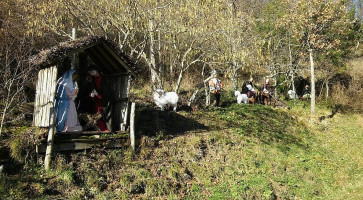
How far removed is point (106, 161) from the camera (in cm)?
828

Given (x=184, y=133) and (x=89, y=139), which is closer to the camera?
(x=89, y=139)

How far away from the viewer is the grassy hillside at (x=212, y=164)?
749 cm

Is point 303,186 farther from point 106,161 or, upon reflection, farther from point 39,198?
point 39,198

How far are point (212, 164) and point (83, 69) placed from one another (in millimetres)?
4621

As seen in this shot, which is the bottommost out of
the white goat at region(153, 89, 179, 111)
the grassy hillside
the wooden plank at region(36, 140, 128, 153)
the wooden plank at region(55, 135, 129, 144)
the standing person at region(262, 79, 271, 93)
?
the grassy hillside

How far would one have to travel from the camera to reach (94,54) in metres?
9.52

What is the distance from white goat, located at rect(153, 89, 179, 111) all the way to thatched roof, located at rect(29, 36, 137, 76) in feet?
9.18

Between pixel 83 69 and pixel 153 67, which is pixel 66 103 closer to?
pixel 83 69

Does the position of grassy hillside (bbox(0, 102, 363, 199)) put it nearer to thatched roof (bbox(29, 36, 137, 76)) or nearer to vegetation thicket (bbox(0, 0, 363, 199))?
vegetation thicket (bbox(0, 0, 363, 199))

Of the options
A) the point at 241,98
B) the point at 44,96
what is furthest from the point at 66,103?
the point at 241,98

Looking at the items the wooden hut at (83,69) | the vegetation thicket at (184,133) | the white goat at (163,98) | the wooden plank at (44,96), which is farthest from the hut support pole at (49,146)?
the white goat at (163,98)

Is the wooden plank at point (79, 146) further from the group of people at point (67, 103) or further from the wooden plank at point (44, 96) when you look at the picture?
the wooden plank at point (44, 96)

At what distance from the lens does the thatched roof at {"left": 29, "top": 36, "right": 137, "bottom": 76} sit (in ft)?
24.9

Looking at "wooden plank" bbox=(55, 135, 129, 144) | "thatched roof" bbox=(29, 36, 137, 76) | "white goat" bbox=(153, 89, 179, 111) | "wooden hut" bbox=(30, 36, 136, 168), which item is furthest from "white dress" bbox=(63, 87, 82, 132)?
"white goat" bbox=(153, 89, 179, 111)
